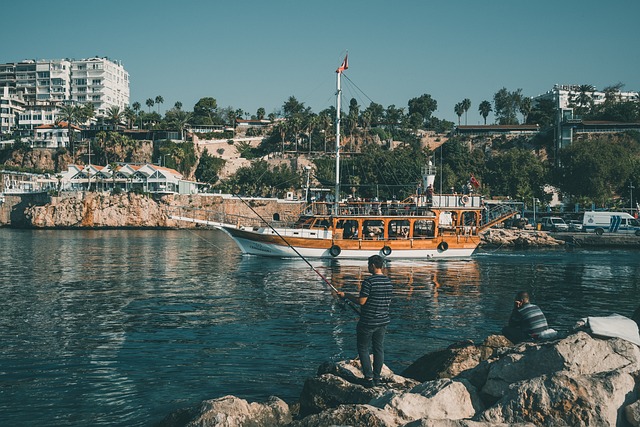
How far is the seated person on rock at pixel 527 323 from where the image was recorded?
1064 centimetres

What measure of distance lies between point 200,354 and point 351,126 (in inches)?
3921

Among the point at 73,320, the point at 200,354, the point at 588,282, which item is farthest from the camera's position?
the point at 588,282

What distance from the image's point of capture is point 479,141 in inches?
4080

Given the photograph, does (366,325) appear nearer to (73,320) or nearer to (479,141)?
(73,320)

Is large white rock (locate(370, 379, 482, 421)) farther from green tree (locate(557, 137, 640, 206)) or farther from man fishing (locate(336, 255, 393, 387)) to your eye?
green tree (locate(557, 137, 640, 206))

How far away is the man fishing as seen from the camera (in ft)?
29.9

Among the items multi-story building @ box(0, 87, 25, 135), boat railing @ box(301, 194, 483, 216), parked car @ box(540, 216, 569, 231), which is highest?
multi-story building @ box(0, 87, 25, 135)

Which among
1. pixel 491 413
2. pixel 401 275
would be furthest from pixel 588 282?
pixel 491 413

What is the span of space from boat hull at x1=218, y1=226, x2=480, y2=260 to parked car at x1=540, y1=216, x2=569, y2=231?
27.9 meters

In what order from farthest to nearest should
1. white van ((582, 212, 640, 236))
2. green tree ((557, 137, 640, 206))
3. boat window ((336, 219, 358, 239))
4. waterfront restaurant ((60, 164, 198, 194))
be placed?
waterfront restaurant ((60, 164, 198, 194)) < green tree ((557, 137, 640, 206)) < white van ((582, 212, 640, 236)) < boat window ((336, 219, 358, 239))

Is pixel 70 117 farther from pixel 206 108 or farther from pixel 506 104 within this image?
pixel 506 104

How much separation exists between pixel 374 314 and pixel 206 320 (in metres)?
9.81

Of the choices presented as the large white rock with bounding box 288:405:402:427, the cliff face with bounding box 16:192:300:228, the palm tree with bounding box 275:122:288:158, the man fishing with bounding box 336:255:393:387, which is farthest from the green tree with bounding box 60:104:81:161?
the large white rock with bounding box 288:405:402:427

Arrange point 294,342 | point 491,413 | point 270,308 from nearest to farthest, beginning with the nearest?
point 491,413, point 294,342, point 270,308
